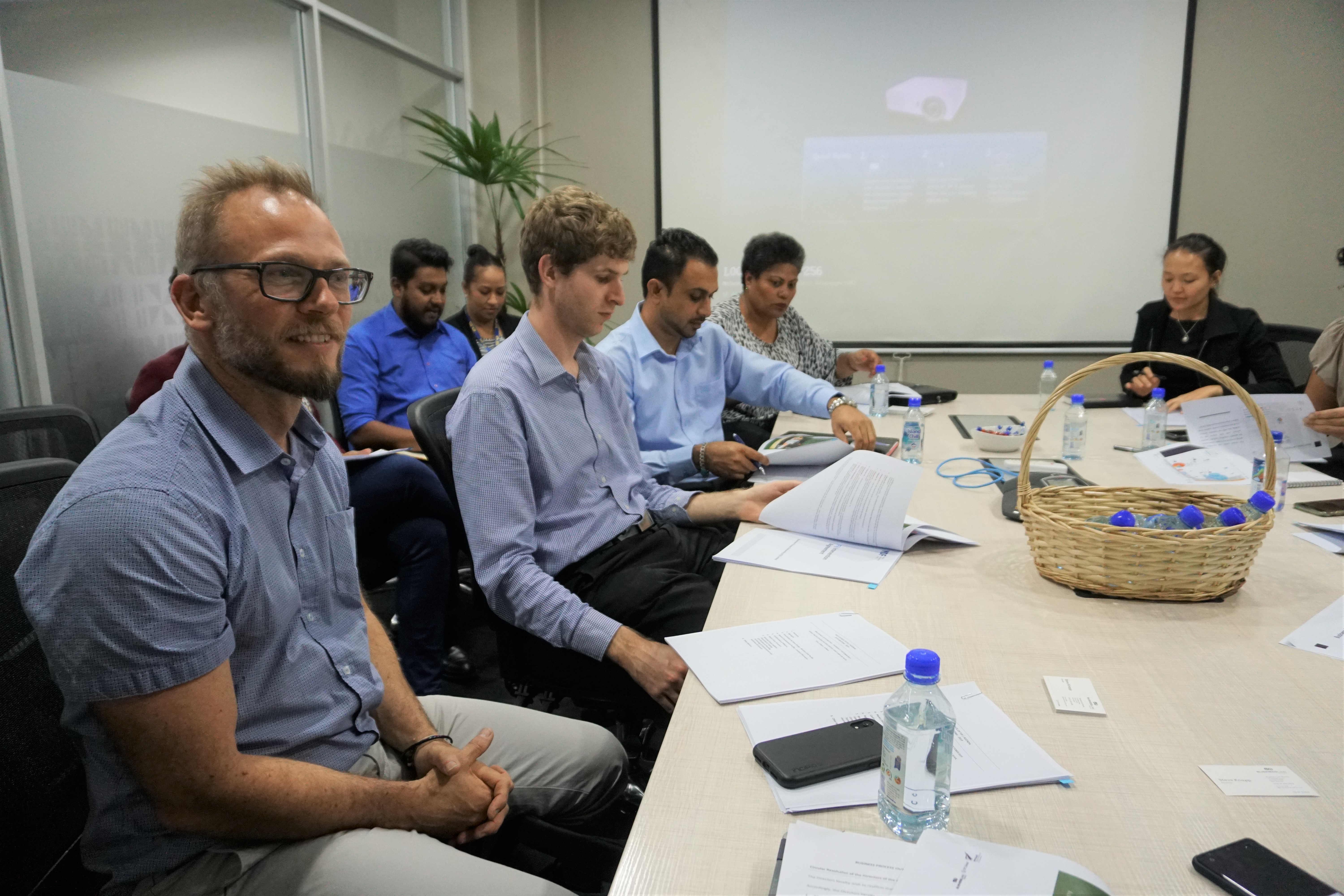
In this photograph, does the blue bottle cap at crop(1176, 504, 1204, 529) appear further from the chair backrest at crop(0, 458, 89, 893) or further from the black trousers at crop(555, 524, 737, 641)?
the chair backrest at crop(0, 458, 89, 893)

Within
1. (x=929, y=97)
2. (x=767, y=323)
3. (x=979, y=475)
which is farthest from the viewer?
(x=929, y=97)

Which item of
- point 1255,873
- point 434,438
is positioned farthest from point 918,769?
point 434,438

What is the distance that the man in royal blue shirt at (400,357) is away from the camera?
119 inches

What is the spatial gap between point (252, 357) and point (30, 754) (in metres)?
0.48

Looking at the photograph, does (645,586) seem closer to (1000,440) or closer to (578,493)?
(578,493)

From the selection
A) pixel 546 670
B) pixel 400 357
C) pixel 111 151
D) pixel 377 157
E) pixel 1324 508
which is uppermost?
pixel 377 157

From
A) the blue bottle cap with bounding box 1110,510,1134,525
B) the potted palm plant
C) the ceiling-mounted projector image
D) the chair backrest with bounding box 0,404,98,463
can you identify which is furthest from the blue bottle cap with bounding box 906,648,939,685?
the ceiling-mounted projector image

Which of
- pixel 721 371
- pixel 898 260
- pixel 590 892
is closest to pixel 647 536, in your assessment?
pixel 590 892

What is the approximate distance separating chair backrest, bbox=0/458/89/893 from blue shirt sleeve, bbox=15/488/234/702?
9 centimetres

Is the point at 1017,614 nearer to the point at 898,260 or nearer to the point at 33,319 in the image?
the point at 33,319

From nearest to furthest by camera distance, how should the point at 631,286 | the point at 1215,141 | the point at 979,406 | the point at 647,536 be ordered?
the point at 647,536
the point at 979,406
the point at 1215,141
the point at 631,286

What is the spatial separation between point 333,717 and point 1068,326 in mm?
4354

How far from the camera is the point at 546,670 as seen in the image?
1.54 m

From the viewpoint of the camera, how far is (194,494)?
908mm
